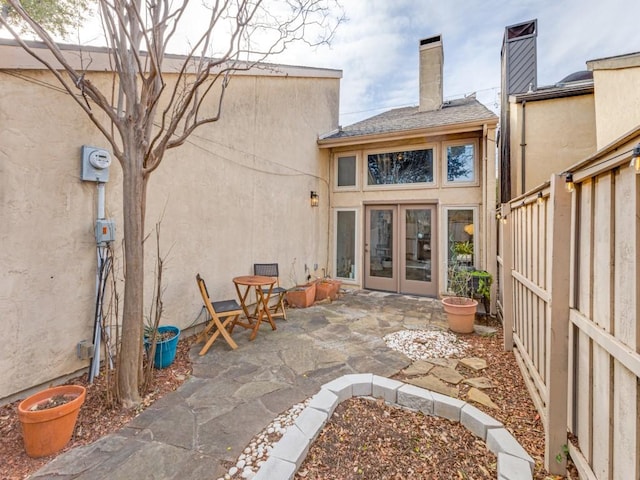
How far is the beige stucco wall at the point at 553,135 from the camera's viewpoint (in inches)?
200

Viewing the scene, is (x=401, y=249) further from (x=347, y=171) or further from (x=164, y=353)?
(x=164, y=353)

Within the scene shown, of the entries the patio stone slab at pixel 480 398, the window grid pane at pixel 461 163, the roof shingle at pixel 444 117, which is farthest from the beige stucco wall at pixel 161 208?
the patio stone slab at pixel 480 398

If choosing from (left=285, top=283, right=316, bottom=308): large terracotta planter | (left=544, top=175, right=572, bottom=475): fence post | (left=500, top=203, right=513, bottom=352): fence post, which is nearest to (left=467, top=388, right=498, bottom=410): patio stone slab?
(left=544, top=175, right=572, bottom=475): fence post

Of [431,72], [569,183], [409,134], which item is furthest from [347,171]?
[569,183]

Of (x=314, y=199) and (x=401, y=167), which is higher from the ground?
(x=401, y=167)

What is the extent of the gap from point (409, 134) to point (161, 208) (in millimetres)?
5327

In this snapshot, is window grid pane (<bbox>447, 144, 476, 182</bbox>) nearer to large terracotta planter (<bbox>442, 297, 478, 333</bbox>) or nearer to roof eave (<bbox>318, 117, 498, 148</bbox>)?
roof eave (<bbox>318, 117, 498, 148</bbox>)

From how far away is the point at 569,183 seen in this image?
1.80 meters

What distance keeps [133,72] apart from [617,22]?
8.18 meters

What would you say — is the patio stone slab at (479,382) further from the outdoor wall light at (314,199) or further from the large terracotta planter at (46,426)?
the outdoor wall light at (314,199)

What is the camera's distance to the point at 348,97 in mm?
9625

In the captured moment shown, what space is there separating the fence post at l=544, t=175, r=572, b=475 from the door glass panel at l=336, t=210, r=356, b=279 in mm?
5955

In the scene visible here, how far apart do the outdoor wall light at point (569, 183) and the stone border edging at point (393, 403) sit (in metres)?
1.72

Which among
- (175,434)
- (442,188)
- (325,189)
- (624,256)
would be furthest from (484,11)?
(175,434)
